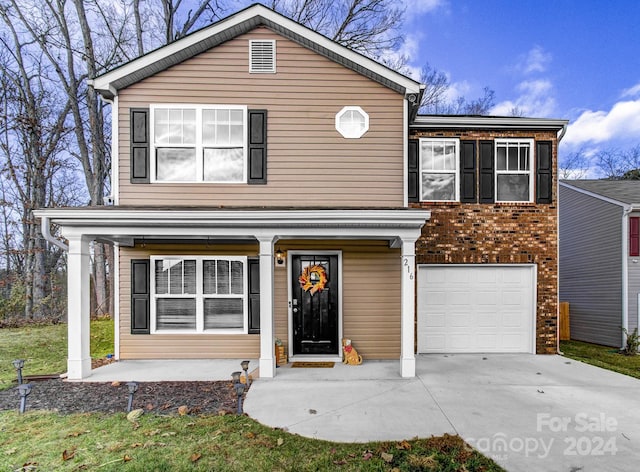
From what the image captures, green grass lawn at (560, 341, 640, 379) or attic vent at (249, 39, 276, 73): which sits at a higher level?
attic vent at (249, 39, 276, 73)

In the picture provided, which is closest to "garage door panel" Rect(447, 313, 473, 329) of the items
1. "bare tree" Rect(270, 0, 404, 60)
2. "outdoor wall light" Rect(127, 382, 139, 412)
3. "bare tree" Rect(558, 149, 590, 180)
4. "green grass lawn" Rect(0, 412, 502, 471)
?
"green grass lawn" Rect(0, 412, 502, 471)

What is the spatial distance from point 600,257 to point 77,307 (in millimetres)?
12392

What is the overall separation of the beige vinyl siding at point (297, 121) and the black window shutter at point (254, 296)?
121 cm

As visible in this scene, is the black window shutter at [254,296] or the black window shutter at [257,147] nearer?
the black window shutter at [257,147]

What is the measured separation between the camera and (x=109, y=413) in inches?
166

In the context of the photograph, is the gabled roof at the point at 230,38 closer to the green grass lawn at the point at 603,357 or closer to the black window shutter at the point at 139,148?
the black window shutter at the point at 139,148

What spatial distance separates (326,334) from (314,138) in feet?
12.5

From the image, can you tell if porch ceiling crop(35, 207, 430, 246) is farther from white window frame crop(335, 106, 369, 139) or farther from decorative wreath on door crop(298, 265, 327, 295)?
white window frame crop(335, 106, 369, 139)

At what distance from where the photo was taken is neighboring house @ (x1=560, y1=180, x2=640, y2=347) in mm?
8695

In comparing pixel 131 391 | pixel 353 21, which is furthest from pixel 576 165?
pixel 131 391

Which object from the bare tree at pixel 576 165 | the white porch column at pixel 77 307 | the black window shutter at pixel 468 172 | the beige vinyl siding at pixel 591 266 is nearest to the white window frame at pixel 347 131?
the black window shutter at pixel 468 172

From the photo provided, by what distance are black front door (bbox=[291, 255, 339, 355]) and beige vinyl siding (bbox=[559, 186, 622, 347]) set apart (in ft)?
25.6

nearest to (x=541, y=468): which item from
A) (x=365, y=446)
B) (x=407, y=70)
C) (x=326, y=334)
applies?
(x=365, y=446)

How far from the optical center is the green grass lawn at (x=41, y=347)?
609 centimetres
